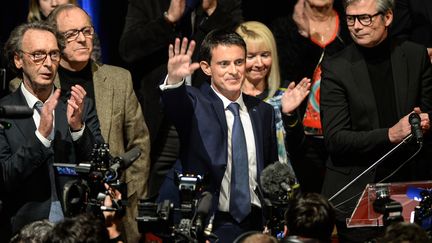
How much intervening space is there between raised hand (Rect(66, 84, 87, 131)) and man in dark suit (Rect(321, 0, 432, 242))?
157 centimetres

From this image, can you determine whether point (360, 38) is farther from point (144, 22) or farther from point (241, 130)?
point (144, 22)

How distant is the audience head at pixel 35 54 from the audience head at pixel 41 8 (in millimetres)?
1087

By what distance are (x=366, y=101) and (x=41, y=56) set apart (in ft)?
6.58

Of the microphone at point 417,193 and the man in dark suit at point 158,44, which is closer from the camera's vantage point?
the microphone at point 417,193

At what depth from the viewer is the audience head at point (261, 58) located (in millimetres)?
7812

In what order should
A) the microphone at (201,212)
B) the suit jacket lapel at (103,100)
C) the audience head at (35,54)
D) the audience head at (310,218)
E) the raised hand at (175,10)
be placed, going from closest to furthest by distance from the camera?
the audience head at (310,218), the microphone at (201,212), the audience head at (35,54), the suit jacket lapel at (103,100), the raised hand at (175,10)

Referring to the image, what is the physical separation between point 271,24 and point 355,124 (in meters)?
1.69

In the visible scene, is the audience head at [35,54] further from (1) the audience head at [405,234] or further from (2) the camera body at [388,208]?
(1) the audience head at [405,234]

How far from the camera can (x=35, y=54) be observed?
666cm

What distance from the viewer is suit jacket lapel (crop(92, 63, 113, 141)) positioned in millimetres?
7246

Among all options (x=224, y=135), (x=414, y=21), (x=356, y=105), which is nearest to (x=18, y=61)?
(x=224, y=135)

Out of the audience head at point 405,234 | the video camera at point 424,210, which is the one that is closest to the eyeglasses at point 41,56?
the video camera at point 424,210

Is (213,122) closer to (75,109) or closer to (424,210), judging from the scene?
(75,109)

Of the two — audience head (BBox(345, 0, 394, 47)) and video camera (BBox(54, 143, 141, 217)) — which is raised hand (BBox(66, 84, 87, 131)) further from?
audience head (BBox(345, 0, 394, 47))
